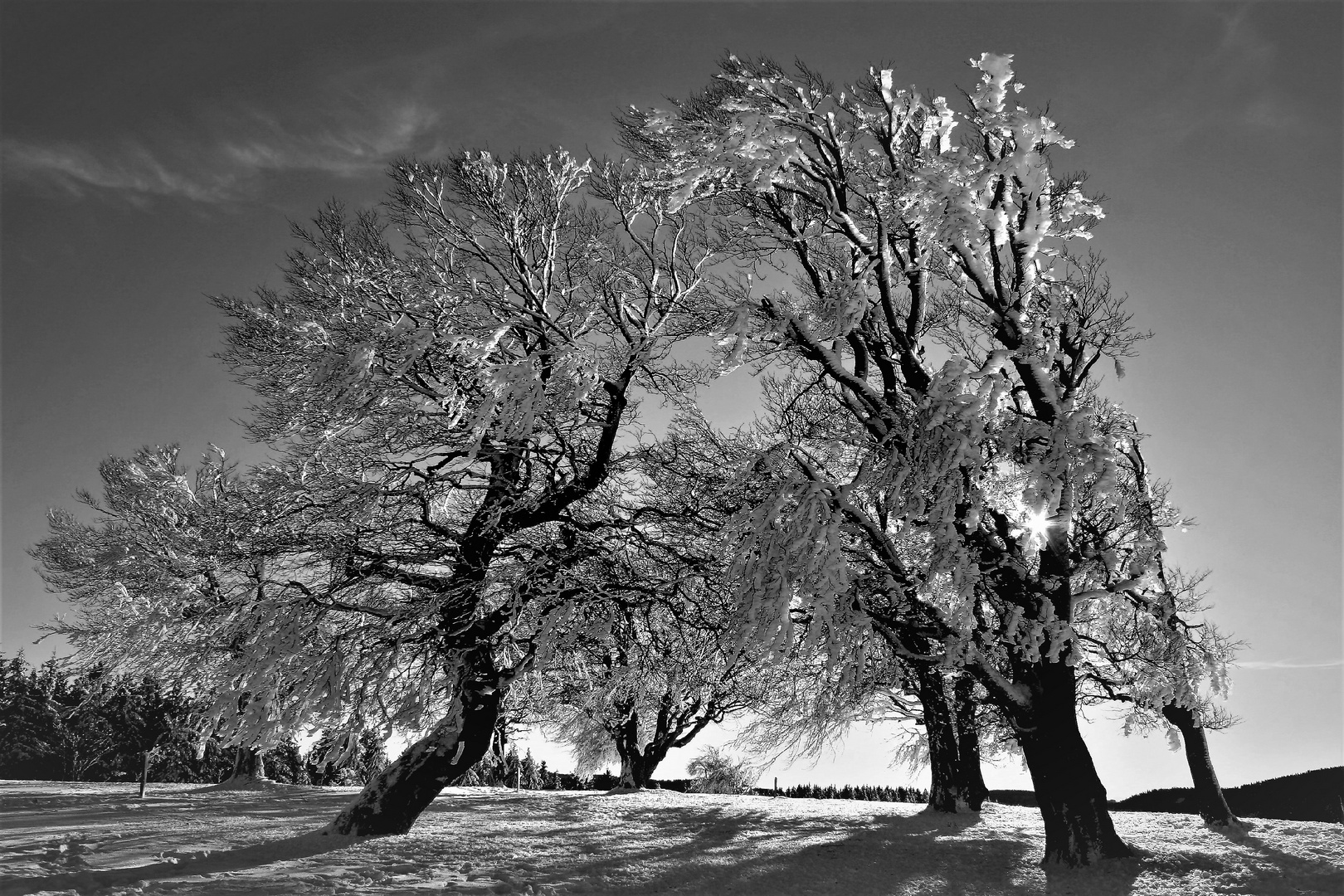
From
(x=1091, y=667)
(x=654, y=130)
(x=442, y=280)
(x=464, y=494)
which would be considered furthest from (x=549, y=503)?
(x=1091, y=667)

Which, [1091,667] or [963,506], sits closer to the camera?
[963,506]

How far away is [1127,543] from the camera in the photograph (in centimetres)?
1333

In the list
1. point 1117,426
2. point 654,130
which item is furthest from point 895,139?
point 1117,426

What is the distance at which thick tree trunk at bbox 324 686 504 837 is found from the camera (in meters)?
11.6

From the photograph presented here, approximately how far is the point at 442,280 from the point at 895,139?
7.36 m

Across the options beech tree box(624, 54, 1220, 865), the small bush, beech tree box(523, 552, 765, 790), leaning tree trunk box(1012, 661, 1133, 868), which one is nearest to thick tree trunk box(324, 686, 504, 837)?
beech tree box(523, 552, 765, 790)

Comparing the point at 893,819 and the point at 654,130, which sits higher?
the point at 654,130

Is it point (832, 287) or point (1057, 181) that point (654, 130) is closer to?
point (832, 287)

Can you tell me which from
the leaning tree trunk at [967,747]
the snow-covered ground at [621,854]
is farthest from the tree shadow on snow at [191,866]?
the leaning tree trunk at [967,747]

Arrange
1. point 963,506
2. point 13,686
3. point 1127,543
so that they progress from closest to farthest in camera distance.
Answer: point 963,506 → point 1127,543 → point 13,686

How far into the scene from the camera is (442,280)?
12.5 meters

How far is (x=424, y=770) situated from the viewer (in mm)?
11984

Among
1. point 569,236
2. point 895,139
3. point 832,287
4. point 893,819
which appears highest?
point 895,139

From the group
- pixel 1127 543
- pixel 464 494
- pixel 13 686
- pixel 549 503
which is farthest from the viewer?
pixel 13 686
